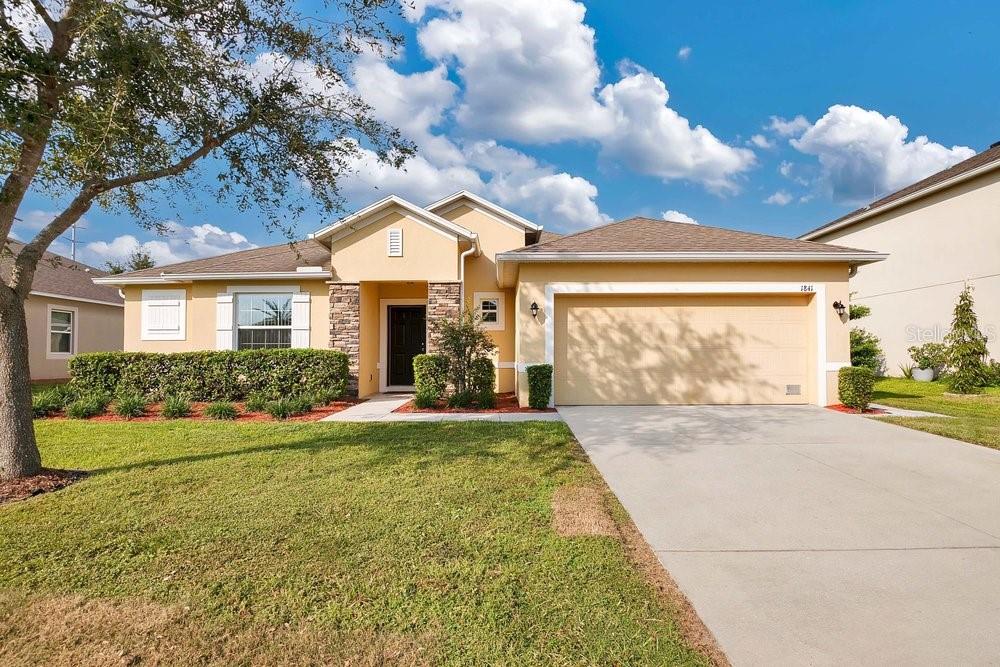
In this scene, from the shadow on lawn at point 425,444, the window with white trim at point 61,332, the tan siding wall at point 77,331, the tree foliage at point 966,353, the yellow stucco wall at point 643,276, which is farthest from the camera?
the window with white trim at point 61,332

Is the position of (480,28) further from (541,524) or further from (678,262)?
(541,524)

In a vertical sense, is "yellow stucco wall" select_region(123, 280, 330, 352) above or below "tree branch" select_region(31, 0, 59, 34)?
below

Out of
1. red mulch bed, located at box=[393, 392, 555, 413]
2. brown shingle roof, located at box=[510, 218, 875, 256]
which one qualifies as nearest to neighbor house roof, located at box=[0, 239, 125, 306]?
red mulch bed, located at box=[393, 392, 555, 413]

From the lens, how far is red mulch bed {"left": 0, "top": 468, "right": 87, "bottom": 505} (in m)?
4.29

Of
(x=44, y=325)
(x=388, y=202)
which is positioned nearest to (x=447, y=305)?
(x=388, y=202)

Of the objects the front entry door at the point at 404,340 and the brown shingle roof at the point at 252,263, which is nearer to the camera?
the brown shingle roof at the point at 252,263

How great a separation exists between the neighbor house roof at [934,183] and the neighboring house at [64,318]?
27.3 meters

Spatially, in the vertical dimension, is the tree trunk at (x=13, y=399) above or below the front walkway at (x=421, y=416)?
above

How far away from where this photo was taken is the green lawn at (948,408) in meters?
6.91

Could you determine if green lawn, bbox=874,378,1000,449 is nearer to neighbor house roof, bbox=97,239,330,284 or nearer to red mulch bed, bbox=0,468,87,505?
red mulch bed, bbox=0,468,87,505

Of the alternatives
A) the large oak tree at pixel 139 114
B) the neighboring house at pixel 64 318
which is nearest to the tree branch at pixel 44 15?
the large oak tree at pixel 139 114

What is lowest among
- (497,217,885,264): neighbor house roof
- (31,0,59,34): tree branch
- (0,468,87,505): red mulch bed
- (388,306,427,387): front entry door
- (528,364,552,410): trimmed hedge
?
(0,468,87,505): red mulch bed

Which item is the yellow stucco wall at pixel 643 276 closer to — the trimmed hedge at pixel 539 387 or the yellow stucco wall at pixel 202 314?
the trimmed hedge at pixel 539 387

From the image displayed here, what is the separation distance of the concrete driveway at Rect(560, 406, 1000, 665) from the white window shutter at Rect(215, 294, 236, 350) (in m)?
9.98
